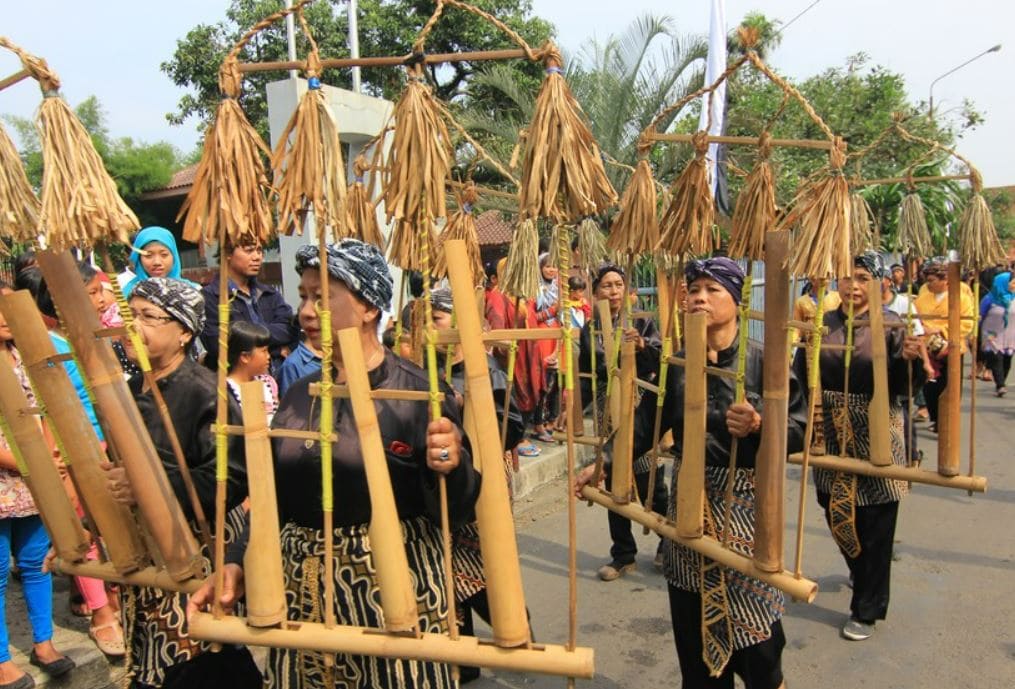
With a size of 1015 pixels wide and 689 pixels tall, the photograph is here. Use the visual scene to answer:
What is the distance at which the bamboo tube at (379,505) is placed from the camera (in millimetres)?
1787

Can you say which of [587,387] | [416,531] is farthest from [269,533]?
[587,387]

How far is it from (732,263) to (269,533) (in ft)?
6.10

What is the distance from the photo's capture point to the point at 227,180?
1809mm

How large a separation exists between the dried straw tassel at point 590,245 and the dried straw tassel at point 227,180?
8.59 feet

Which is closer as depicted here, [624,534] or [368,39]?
[624,534]

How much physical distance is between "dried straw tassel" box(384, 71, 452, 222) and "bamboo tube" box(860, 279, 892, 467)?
7.74 feet

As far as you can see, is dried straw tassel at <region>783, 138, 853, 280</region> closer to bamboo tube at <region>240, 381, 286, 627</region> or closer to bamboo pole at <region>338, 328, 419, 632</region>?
bamboo pole at <region>338, 328, 419, 632</region>

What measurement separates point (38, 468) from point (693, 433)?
1.94m

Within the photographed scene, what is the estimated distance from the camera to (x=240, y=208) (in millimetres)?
1810

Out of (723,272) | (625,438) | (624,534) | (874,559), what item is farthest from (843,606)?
(723,272)

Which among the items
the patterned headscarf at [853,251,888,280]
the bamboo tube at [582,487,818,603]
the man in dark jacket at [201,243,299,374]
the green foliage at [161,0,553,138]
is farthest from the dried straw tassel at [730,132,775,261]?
the green foliage at [161,0,553,138]

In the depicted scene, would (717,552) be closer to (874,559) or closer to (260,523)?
(260,523)

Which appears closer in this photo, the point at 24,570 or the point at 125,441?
the point at 125,441

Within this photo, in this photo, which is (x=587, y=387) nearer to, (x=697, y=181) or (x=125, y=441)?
(x=697, y=181)
